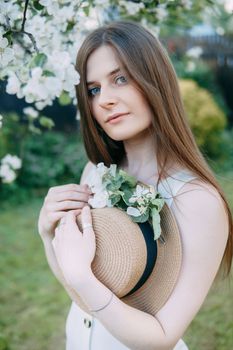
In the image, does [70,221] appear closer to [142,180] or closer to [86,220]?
[86,220]

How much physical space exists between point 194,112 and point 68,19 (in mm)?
6642

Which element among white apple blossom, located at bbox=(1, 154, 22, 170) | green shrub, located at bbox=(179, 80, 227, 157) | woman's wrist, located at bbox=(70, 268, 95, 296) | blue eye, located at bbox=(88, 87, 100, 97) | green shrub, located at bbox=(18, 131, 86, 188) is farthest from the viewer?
green shrub, located at bbox=(179, 80, 227, 157)

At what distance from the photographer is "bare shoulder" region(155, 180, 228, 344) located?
4.75 feet

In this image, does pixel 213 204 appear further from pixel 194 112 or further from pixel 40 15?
pixel 194 112

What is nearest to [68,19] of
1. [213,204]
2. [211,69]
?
[213,204]

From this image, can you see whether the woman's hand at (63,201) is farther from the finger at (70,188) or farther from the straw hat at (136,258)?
the straw hat at (136,258)

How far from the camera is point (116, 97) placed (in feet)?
5.20

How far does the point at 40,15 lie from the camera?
6.14 ft

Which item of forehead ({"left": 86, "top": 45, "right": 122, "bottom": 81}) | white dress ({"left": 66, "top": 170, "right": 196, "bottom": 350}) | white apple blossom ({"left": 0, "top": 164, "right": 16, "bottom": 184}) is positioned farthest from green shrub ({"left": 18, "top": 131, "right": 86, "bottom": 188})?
forehead ({"left": 86, "top": 45, "right": 122, "bottom": 81})

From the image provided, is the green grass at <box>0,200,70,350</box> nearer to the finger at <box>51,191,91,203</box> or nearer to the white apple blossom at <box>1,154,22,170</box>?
the white apple blossom at <box>1,154,22,170</box>

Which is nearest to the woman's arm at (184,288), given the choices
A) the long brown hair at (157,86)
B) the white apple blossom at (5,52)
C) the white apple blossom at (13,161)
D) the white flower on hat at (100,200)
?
the long brown hair at (157,86)

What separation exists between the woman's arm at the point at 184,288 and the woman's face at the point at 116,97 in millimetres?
278

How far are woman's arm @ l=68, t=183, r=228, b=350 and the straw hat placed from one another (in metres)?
0.03

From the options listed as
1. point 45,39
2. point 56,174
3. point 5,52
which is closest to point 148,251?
point 5,52
